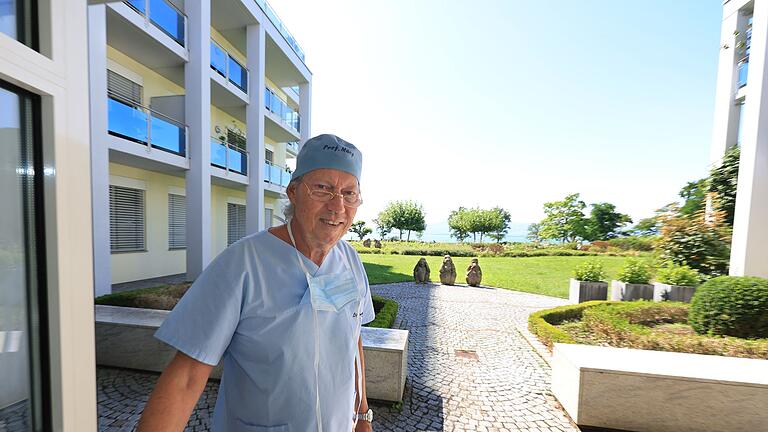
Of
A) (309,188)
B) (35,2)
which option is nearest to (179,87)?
(35,2)

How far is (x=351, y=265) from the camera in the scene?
1.73 m

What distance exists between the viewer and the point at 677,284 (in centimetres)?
830

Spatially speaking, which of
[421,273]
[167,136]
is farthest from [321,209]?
[421,273]

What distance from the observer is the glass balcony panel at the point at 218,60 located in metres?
9.80

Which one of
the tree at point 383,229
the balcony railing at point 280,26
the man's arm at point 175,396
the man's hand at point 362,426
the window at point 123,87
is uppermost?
the balcony railing at point 280,26

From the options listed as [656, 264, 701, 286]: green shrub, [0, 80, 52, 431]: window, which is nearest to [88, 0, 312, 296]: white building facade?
[0, 80, 52, 431]: window

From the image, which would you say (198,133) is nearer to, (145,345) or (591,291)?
(145,345)

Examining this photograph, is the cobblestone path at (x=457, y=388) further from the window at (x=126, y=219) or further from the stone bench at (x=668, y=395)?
the window at (x=126, y=219)

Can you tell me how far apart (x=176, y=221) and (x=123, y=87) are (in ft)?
15.5

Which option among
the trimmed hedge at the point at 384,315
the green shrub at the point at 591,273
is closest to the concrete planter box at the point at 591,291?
the green shrub at the point at 591,273

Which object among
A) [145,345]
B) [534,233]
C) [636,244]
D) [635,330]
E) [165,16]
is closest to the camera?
[145,345]

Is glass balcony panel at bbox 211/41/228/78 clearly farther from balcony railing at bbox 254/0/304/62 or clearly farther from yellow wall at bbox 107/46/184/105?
balcony railing at bbox 254/0/304/62

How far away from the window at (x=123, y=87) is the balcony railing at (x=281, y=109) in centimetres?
467

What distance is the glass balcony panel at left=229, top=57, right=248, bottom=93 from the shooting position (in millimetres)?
10672
